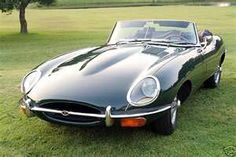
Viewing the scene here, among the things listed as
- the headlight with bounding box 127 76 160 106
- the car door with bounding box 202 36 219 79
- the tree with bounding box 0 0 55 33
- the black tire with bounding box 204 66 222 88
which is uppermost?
the headlight with bounding box 127 76 160 106

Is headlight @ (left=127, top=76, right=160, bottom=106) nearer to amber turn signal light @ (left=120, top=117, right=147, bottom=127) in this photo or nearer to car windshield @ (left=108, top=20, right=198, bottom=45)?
amber turn signal light @ (left=120, top=117, right=147, bottom=127)

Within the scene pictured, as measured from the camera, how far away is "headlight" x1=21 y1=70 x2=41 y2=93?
15.1 feet

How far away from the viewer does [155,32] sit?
6137 millimetres

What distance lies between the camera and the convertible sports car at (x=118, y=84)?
4070mm

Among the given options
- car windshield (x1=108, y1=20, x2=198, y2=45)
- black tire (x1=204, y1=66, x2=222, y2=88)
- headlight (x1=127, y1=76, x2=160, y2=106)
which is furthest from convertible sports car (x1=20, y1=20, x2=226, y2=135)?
black tire (x1=204, y1=66, x2=222, y2=88)

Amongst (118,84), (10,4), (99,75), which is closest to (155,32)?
(99,75)

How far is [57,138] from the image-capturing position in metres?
4.61

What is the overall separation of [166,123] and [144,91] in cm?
57

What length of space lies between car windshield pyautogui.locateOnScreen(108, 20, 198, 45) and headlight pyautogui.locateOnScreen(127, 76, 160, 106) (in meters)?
1.74

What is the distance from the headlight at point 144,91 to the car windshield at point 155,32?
1.74 metres

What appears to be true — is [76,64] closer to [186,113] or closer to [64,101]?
[64,101]

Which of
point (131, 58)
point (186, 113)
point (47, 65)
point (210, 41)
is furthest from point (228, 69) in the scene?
point (47, 65)

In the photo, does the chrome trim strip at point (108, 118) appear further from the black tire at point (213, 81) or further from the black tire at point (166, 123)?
the black tire at point (213, 81)

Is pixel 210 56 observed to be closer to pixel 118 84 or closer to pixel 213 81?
pixel 213 81
